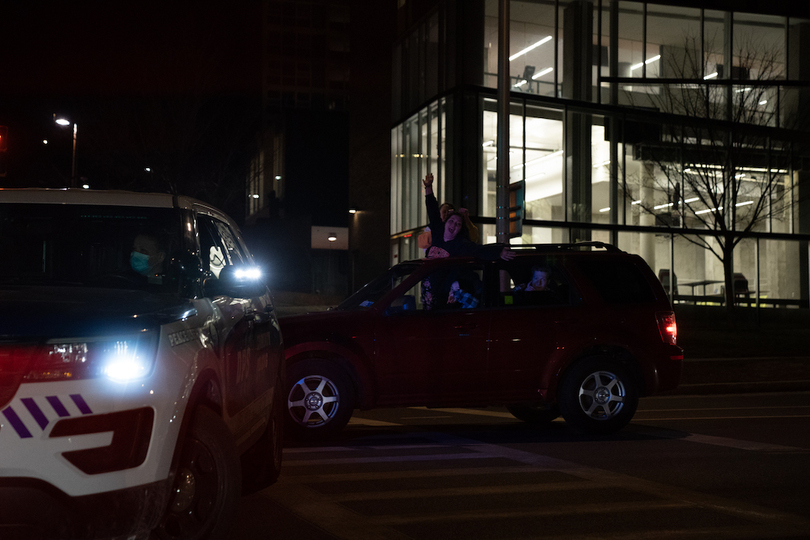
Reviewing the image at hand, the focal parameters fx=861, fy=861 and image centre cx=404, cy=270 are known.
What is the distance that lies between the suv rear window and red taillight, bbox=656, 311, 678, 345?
0.21 metres

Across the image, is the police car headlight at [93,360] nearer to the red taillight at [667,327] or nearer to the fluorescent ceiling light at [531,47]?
the red taillight at [667,327]

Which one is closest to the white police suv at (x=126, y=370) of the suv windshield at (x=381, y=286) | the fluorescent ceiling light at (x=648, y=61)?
the suv windshield at (x=381, y=286)

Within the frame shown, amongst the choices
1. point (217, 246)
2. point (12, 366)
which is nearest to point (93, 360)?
point (12, 366)

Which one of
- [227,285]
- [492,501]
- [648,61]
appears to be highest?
[648,61]

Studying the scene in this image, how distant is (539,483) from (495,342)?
234 cm

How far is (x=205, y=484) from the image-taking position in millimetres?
4234

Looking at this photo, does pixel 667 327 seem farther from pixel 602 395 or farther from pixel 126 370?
pixel 126 370

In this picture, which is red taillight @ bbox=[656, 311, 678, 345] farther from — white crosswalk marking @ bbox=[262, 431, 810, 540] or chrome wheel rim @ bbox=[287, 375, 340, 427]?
chrome wheel rim @ bbox=[287, 375, 340, 427]

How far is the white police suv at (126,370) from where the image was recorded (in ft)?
10.8

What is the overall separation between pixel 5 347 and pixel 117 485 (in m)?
0.69

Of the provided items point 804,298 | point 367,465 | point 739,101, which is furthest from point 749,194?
point 367,465

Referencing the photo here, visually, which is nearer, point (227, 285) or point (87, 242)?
point (227, 285)

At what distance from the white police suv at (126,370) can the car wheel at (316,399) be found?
2.00 meters

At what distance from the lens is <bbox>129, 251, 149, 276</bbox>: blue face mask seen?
4852 millimetres
